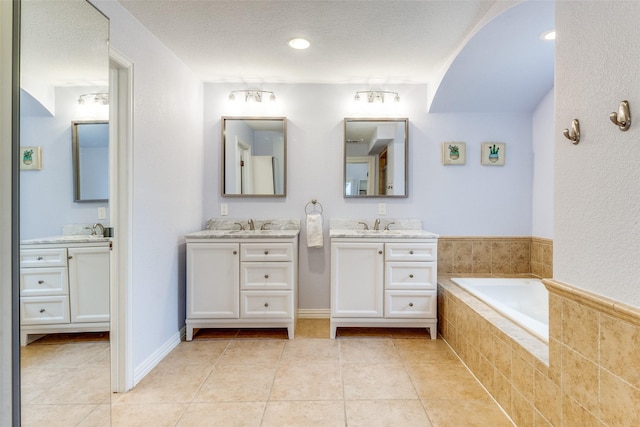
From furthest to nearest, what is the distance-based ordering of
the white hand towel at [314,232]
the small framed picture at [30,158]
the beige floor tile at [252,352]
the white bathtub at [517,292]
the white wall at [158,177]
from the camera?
the white hand towel at [314,232] → the white bathtub at [517,292] → the beige floor tile at [252,352] → the white wall at [158,177] → the small framed picture at [30,158]

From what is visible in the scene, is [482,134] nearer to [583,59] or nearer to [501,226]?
[501,226]

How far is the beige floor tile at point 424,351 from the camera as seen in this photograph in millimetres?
2362

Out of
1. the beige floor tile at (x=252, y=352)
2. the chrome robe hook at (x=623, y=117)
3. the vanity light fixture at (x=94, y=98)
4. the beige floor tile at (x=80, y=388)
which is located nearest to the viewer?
the chrome robe hook at (x=623, y=117)

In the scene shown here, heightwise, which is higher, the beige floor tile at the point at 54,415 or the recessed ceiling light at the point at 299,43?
the recessed ceiling light at the point at 299,43

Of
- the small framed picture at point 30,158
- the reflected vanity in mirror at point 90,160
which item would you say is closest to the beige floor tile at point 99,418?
the reflected vanity in mirror at point 90,160

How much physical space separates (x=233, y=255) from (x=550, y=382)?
6.91 ft

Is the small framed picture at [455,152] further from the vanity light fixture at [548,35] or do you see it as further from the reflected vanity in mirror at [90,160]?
the reflected vanity in mirror at [90,160]

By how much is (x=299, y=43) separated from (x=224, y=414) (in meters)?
Answer: 2.37

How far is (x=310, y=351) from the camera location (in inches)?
98.7

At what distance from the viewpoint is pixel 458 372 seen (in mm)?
2174

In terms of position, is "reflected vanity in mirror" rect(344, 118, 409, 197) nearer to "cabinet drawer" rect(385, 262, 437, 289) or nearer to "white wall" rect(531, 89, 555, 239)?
"cabinet drawer" rect(385, 262, 437, 289)

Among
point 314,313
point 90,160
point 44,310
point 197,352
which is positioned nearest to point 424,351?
point 314,313

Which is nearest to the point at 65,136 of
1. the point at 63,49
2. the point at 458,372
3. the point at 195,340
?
the point at 63,49

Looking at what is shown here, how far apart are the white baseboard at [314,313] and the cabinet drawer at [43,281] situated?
2105 mm
